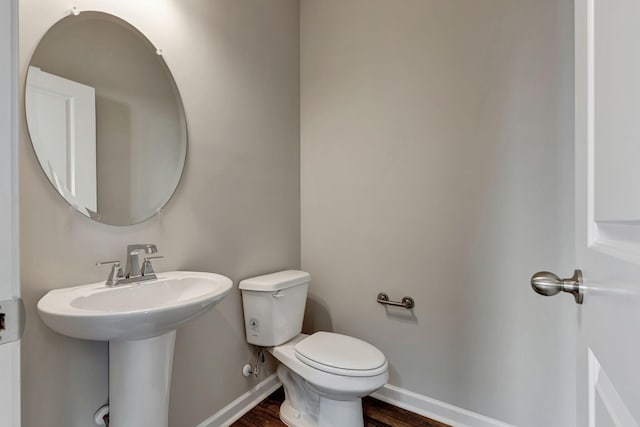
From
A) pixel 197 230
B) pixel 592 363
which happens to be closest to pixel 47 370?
pixel 197 230

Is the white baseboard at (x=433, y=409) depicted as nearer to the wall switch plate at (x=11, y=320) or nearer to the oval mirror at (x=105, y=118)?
the oval mirror at (x=105, y=118)

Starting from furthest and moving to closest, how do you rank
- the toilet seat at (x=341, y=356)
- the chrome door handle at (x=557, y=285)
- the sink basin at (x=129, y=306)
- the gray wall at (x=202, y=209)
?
the toilet seat at (x=341, y=356)
the gray wall at (x=202, y=209)
the sink basin at (x=129, y=306)
the chrome door handle at (x=557, y=285)

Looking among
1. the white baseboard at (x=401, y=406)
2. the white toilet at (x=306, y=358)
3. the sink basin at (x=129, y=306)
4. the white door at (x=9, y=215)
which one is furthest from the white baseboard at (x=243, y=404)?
the white door at (x=9, y=215)

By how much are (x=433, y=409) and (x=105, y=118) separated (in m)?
2.03

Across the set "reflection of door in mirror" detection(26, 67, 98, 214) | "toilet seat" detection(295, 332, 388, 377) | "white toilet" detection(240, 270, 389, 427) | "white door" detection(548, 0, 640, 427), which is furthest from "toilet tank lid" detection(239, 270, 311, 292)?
"white door" detection(548, 0, 640, 427)

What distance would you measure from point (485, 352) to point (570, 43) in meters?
1.42

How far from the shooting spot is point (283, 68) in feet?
6.15

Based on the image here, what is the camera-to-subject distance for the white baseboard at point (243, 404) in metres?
1.42

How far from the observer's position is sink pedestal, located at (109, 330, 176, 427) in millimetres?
941

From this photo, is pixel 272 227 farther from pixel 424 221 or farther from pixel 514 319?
pixel 514 319

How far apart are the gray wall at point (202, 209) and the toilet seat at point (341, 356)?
418 millimetres

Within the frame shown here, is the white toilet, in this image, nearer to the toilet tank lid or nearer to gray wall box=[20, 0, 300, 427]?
the toilet tank lid

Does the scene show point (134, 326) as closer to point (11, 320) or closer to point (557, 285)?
point (11, 320)

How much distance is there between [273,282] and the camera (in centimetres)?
150
